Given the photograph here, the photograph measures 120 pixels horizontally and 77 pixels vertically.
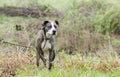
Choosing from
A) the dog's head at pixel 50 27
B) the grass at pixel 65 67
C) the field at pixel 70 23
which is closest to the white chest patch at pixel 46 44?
the dog's head at pixel 50 27

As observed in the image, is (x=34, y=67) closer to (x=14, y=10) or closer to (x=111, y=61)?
(x=111, y=61)

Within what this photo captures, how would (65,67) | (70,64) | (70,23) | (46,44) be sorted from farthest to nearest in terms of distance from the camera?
1. (70,23)
2. (46,44)
3. (70,64)
4. (65,67)

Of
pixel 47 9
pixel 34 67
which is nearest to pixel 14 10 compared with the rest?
pixel 47 9

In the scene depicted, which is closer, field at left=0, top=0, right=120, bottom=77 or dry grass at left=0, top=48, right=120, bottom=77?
dry grass at left=0, top=48, right=120, bottom=77

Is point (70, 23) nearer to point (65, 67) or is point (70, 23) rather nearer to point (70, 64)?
point (70, 64)

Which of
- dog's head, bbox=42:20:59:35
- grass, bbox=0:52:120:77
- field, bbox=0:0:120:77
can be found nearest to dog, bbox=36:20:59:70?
dog's head, bbox=42:20:59:35

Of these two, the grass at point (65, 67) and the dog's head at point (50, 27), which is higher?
the dog's head at point (50, 27)

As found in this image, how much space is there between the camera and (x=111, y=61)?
9.93 m

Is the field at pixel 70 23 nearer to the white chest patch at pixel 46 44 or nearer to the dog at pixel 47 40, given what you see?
the dog at pixel 47 40

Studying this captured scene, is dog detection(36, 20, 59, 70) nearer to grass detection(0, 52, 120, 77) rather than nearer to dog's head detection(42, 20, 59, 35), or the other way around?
dog's head detection(42, 20, 59, 35)

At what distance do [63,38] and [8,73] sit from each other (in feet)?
27.6

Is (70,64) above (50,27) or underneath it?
underneath

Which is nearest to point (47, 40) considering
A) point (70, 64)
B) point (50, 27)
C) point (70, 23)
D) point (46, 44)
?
point (46, 44)

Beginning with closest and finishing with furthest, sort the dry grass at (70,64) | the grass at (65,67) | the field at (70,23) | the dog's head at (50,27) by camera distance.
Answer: the grass at (65,67) < the dry grass at (70,64) < the dog's head at (50,27) < the field at (70,23)
